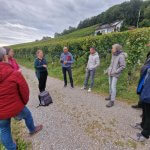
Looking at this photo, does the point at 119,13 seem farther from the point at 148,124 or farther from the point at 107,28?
the point at 148,124

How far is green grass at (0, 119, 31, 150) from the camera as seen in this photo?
3074 mm

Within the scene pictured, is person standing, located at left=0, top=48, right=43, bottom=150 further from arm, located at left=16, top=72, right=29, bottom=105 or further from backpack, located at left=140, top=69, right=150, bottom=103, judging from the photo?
backpack, located at left=140, top=69, right=150, bottom=103

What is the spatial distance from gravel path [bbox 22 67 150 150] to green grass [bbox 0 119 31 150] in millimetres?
168

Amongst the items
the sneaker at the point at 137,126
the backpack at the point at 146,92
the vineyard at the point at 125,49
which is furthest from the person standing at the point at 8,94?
the vineyard at the point at 125,49

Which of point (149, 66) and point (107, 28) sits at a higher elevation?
point (107, 28)

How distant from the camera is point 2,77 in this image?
2.21m

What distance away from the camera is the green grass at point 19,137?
3074mm

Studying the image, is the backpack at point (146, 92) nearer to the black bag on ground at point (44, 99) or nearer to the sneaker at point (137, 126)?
the sneaker at point (137, 126)

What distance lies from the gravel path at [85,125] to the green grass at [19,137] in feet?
0.55

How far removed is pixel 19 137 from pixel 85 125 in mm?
1701

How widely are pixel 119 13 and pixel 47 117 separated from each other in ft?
242

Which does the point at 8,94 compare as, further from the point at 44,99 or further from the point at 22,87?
the point at 44,99

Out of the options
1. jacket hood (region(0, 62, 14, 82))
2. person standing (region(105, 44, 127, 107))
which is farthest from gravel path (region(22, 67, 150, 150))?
jacket hood (region(0, 62, 14, 82))

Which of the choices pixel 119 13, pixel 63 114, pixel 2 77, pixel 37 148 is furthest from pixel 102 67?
pixel 119 13
